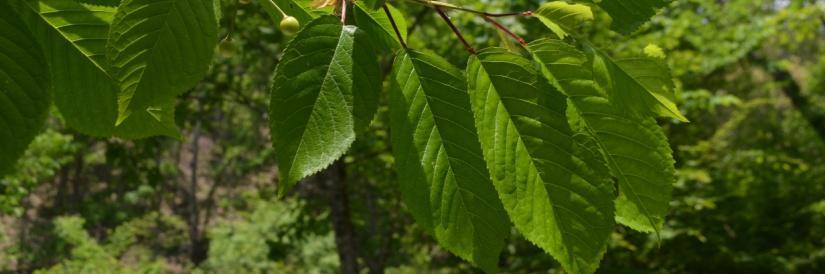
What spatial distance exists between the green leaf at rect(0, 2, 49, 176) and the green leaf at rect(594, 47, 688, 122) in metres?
0.37

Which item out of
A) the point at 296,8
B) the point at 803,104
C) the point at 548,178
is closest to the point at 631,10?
the point at 548,178

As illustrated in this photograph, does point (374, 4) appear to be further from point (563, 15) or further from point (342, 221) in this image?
point (342, 221)

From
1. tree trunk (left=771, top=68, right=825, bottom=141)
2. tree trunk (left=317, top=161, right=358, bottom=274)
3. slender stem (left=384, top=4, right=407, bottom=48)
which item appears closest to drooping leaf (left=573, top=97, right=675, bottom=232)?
slender stem (left=384, top=4, right=407, bottom=48)

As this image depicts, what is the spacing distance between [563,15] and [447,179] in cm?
15

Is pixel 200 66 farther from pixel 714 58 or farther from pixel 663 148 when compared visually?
pixel 714 58

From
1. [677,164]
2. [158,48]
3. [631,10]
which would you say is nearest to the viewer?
[158,48]

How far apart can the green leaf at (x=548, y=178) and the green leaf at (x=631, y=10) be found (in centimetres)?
10

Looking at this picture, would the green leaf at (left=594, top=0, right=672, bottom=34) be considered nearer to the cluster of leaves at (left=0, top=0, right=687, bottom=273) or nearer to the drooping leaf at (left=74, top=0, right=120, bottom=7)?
the cluster of leaves at (left=0, top=0, right=687, bottom=273)

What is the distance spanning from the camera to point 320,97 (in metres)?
0.35

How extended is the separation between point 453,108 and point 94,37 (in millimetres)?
261

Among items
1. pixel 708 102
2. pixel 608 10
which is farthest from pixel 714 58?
pixel 608 10

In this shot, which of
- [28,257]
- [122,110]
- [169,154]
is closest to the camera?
[122,110]

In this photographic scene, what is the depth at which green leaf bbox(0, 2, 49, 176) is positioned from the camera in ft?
1.17

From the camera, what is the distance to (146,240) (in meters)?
18.7
